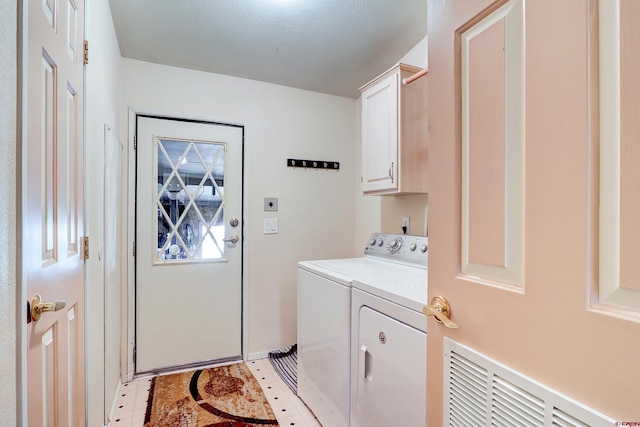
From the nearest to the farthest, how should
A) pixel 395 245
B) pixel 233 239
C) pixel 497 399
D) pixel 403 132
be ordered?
1. pixel 497 399
2. pixel 403 132
3. pixel 395 245
4. pixel 233 239

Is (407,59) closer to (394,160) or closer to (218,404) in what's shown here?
(394,160)

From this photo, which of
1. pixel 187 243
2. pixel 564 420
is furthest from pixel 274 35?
pixel 564 420

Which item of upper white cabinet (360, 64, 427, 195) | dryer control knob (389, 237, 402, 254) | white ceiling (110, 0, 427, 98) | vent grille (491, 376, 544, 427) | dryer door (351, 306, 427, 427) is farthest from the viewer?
dryer control knob (389, 237, 402, 254)

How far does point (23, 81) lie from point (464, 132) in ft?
3.19

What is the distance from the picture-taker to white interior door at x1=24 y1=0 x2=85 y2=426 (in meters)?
0.75

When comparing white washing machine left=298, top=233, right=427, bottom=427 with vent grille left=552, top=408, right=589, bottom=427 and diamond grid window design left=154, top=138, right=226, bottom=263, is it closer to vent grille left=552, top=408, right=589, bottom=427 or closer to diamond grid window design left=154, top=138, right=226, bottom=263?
diamond grid window design left=154, top=138, right=226, bottom=263

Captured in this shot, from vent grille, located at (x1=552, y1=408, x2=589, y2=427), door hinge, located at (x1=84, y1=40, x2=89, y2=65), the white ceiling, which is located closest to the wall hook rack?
the white ceiling

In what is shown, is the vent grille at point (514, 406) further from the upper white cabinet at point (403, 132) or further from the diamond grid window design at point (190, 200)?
the diamond grid window design at point (190, 200)

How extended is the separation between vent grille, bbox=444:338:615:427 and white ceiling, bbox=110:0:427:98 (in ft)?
5.85

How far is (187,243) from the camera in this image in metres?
2.50

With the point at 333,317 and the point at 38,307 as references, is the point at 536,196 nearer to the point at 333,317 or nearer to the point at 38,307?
the point at 38,307

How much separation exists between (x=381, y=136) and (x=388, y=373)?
141cm

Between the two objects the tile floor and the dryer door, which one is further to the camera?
the tile floor

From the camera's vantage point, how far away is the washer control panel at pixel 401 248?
1832mm
